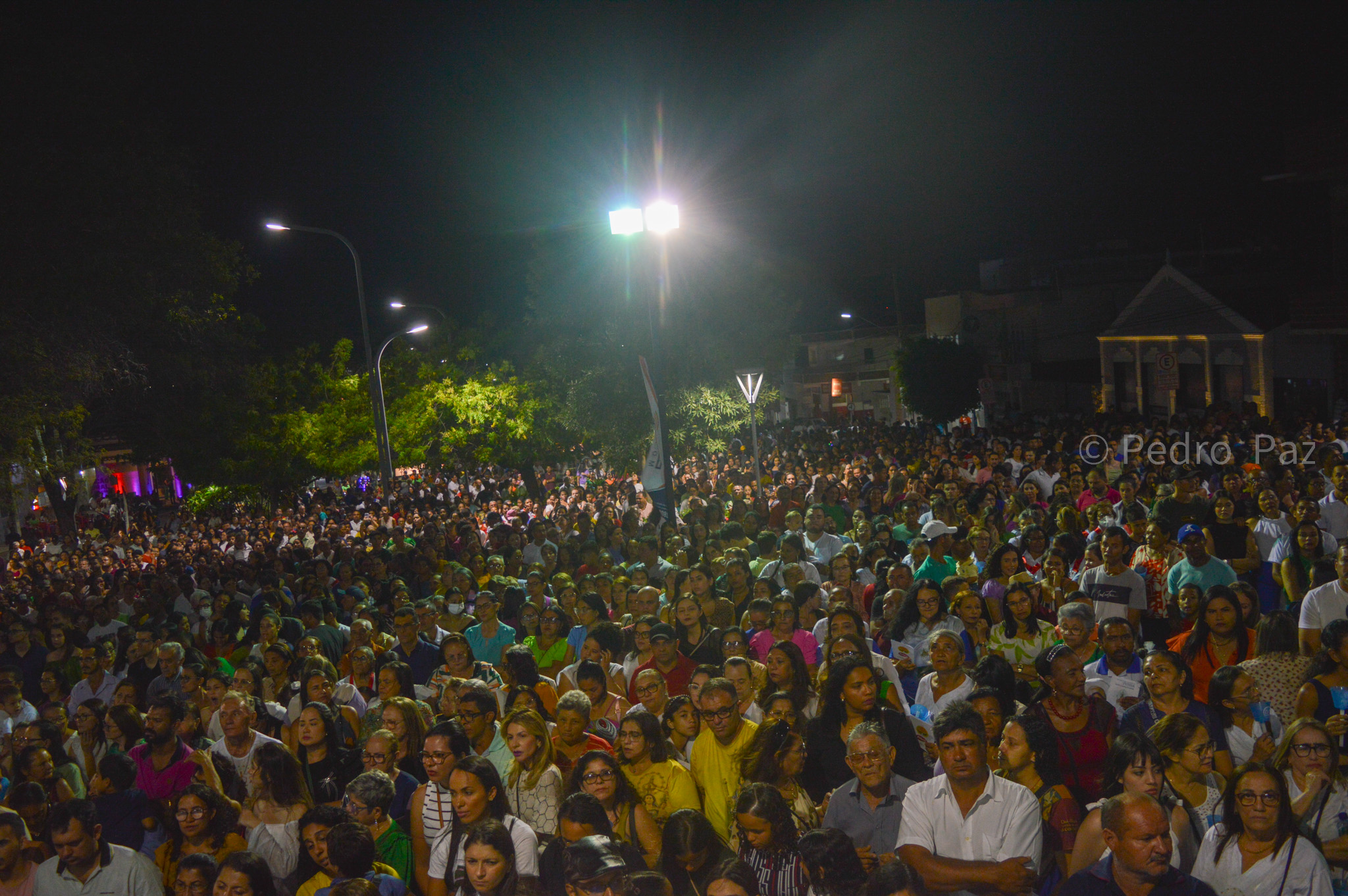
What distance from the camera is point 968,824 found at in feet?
12.4

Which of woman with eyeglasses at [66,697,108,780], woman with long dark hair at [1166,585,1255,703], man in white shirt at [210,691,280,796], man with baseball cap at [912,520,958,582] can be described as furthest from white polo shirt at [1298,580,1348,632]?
woman with eyeglasses at [66,697,108,780]

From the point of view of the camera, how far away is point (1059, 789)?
405 centimetres

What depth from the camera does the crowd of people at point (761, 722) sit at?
3.79m

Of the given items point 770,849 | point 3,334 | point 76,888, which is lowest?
point 76,888

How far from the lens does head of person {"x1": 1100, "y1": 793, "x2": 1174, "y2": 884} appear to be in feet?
10.7

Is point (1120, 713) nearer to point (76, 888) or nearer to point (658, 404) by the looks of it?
point (76, 888)

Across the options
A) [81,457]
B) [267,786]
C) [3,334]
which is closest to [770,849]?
[267,786]

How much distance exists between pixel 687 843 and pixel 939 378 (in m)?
40.4

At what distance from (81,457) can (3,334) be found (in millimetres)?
9372

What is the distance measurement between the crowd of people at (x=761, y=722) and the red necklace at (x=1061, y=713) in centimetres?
1

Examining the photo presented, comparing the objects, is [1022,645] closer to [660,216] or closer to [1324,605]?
[1324,605]

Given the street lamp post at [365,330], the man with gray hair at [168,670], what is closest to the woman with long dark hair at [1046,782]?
the man with gray hair at [168,670]

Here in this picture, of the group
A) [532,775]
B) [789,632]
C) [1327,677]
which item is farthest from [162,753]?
[1327,677]

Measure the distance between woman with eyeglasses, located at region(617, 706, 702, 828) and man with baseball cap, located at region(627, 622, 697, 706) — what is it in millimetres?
1608
